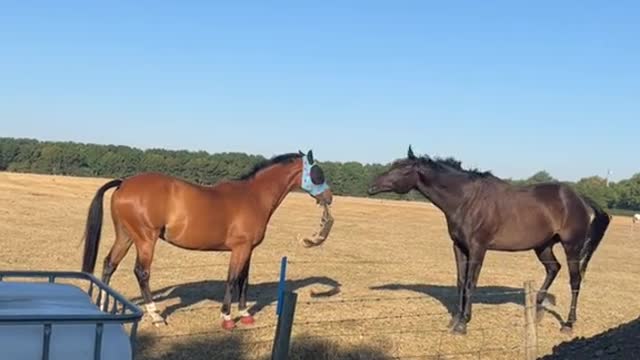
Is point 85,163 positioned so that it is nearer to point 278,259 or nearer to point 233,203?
point 278,259

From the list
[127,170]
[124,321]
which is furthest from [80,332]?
[127,170]

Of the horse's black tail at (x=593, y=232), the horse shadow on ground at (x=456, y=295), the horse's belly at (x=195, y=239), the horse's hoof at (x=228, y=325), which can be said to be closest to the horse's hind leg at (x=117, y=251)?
the horse's belly at (x=195, y=239)

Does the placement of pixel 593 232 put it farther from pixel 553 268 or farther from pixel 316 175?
pixel 316 175

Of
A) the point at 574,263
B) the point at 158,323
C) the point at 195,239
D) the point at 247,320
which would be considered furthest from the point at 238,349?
the point at 574,263

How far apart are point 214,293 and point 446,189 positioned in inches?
154

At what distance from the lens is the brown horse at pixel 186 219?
27.5 ft

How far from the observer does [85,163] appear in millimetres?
62531

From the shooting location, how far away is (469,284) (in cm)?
920

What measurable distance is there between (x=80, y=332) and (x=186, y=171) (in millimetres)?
55944

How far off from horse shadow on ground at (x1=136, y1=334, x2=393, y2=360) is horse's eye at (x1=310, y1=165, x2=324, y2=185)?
2.27m

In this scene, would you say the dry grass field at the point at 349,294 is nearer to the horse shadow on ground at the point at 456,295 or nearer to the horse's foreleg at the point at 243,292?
the horse shadow on ground at the point at 456,295

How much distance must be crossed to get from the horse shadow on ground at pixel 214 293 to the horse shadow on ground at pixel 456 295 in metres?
1.30

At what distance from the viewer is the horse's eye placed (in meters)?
9.35

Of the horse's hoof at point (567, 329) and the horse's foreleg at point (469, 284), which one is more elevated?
the horse's foreleg at point (469, 284)
